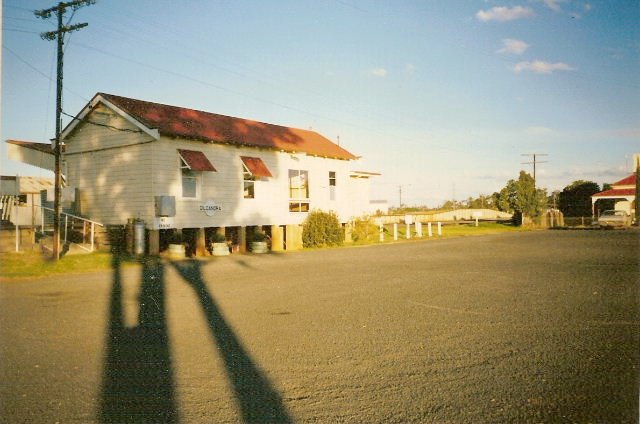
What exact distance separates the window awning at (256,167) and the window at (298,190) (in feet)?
9.50

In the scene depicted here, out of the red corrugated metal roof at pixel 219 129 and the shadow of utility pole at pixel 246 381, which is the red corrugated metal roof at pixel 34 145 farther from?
the shadow of utility pole at pixel 246 381

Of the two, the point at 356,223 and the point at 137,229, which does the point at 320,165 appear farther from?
the point at 137,229

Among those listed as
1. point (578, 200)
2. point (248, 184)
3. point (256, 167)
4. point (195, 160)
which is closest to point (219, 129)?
point (256, 167)

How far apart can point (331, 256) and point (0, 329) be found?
1263 centimetres

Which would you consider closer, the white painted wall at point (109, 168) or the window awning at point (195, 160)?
the white painted wall at point (109, 168)

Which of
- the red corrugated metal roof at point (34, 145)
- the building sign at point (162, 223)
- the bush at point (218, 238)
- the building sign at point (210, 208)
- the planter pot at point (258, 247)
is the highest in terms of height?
the red corrugated metal roof at point (34, 145)

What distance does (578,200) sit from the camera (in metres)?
64.3

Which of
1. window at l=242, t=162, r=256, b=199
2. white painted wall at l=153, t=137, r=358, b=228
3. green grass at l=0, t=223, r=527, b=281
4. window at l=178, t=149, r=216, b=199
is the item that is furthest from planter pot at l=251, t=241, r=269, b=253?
green grass at l=0, t=223, r=527, b=281

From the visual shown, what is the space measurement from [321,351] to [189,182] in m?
14.8

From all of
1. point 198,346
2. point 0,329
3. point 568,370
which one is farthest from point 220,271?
point 568,370

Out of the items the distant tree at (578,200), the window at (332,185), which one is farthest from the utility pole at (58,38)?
the distant tree at (578,200)

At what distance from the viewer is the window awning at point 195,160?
18.5m

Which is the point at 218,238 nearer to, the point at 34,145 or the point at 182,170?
the point at 182,170

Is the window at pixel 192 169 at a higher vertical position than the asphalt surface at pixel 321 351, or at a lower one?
higher
